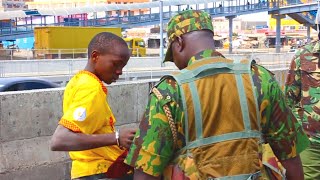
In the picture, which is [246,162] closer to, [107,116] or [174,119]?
[174,119]

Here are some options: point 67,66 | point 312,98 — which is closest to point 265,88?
point 312,98

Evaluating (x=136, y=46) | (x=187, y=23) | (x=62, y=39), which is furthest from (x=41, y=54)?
(x=187, y=23)

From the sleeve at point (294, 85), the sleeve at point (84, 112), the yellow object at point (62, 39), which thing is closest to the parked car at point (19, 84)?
the sleeve at point (294, 85)

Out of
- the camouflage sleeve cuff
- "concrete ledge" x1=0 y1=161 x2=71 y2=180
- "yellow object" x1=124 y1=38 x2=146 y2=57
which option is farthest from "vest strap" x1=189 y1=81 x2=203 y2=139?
"yellow object" x1=124 y1=38 x2=146 y2=57

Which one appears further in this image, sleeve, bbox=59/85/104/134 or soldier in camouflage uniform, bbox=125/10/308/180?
sleeve, bbox=59/85/104/134

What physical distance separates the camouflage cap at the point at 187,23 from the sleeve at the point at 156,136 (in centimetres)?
25

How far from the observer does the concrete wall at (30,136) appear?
5590mm

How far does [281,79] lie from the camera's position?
32.1ft

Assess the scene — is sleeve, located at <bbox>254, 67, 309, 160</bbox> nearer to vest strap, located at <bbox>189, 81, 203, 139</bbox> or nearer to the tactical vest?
the tactical vest

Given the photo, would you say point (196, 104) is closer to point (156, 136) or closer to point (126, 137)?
point (156, 136)

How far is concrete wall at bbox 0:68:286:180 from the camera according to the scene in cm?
559

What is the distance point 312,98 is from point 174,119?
231cm

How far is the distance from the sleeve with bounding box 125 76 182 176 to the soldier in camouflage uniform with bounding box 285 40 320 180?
2.24m

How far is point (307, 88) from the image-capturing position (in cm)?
434
